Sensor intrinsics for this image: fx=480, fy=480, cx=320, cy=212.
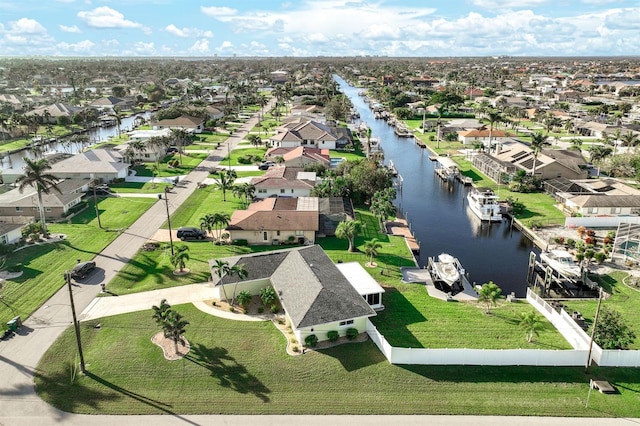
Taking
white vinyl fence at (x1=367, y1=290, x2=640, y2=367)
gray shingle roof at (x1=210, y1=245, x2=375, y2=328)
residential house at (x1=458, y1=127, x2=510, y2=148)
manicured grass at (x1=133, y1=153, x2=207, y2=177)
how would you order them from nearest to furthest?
white vinyl fence at (x1=367, y1=290, x2=640, y2=367) → gray shingle roof at (x1=210, y1=245, x2=375, y2=328) → manicured grass at (x1=133, y1=153, x2=207, y2=177) → residential house at (x1=458, y1=127, x2=510, y2=148)

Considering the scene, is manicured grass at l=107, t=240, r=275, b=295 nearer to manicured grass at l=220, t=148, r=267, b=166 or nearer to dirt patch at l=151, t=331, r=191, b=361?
dirt patch at l=151, t=331, r=191, b=361

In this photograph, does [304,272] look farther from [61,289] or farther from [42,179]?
[42,179]

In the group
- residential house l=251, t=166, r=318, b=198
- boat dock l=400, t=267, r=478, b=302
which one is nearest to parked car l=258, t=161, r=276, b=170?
residential house l=251, t=166, r=318, b=198

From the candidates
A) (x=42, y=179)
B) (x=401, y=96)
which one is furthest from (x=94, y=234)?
(x=401, y=96)

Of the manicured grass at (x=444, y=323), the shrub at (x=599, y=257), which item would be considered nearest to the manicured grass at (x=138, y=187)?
the manicured grass at (x=444, y=323)

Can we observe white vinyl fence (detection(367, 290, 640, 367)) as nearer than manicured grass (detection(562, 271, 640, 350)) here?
Yes

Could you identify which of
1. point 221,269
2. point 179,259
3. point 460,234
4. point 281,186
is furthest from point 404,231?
point 179,259

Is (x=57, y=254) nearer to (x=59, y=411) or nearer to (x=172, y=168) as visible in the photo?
(x=59, y=411)
